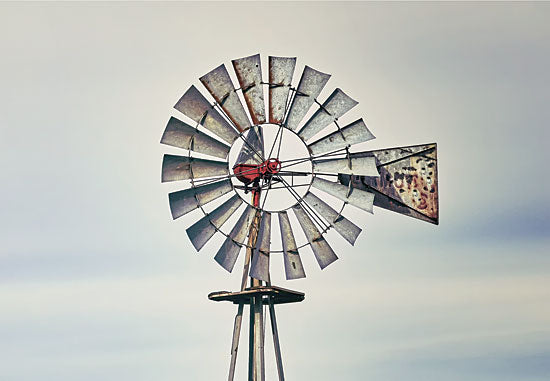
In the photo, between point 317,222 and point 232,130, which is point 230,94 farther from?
point 317,222

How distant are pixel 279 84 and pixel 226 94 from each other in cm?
100

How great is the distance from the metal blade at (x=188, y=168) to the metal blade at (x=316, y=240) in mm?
1556

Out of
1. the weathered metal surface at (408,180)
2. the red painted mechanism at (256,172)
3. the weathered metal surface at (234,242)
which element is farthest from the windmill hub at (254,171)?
the weathered metal surface at (408,180)

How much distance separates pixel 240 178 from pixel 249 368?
11.4 ft

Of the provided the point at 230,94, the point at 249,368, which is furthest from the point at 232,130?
the point at 249,368

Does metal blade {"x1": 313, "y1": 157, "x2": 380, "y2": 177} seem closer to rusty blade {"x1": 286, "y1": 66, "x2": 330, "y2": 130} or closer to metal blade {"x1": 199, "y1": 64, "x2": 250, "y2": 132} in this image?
rusty blade {"x1": 286, "y1": 66, "x2": 330, "y2": 130}

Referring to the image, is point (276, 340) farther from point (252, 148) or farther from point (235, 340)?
point (252, 148)

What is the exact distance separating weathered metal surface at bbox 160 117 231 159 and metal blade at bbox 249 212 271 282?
1410mm

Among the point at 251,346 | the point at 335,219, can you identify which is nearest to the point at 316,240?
the point at 335,219

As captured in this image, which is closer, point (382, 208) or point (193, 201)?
point (193, 201)

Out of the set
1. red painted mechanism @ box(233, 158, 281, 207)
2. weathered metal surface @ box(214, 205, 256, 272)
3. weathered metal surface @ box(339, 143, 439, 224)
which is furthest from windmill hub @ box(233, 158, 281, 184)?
weathered metal surface @ box(339, 143, 439, 224)

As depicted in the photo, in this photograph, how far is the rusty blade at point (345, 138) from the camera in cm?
2589

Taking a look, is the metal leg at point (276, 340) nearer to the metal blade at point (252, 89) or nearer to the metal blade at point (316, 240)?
the metal blade at point (316, 240)

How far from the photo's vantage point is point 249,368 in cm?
2517
